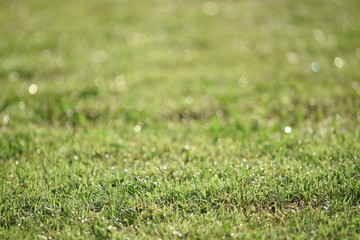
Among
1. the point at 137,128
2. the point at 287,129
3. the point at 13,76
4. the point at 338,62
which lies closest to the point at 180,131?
the point at 137,128

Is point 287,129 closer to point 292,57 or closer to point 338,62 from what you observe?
point 292,57

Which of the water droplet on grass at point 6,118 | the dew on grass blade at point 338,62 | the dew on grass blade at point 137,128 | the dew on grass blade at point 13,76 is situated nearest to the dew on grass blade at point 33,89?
the dew on grass blade at point 13,76

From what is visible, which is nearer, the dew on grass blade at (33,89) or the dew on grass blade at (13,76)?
the dew on grass blade at (33,89)

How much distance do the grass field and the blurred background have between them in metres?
0.03

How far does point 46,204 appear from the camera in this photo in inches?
111

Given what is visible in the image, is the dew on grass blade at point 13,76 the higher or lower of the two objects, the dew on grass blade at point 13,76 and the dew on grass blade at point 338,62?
the lower

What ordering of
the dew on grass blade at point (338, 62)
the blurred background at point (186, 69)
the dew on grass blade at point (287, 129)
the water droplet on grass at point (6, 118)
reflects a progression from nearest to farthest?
the dew on grass blade at point (287, 129) < the water droplet on grass at point (6, 118) < the blurred background at point (186, 69) < the dew on grass blade at point (338, 62)

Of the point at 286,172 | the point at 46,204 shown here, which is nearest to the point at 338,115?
the point at 286,172

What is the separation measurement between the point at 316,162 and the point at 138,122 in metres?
2.33

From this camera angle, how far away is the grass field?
265 centimetres

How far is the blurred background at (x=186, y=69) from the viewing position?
4.54 m

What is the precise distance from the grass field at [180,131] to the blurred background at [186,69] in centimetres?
3

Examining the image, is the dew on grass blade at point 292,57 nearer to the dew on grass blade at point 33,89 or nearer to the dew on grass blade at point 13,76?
the dew on grass blade at point 33,89

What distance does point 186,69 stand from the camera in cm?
634
